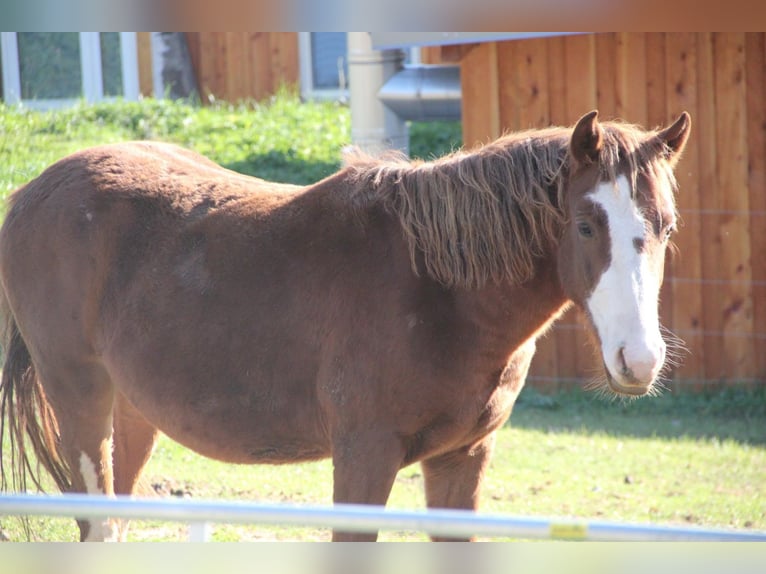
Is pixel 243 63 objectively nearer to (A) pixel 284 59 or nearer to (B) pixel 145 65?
(A) pixel 284 59

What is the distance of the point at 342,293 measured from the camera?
3.03 metres

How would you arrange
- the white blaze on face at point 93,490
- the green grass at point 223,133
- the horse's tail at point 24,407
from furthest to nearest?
1. the green grass at point 223,133
2. the horse's tail at point 24,407
3. the white blaze on face at point 93,490

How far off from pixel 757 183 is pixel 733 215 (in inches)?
10.7

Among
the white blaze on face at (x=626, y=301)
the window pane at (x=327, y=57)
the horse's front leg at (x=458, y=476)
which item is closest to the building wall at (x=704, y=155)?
the horse's front leg at (x=458, y=476)

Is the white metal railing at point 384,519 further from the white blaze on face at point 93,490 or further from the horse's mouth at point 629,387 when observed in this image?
the white blaze on face at point 93,490

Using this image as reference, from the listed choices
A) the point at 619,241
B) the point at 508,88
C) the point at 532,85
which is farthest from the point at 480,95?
the point at 619,241

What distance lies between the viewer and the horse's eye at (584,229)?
106 inches

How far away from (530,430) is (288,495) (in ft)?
6.24

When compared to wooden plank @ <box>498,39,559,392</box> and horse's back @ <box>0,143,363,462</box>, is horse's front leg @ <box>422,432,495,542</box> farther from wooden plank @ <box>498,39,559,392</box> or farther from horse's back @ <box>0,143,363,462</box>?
wooden plank @ <box>498,39,559,392</box>

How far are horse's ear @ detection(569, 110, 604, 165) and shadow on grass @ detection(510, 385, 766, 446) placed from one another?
371 centimetres

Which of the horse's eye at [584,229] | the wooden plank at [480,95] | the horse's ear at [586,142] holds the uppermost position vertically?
the wooden plank at [480,95]

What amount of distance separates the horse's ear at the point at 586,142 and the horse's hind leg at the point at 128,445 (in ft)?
7.19

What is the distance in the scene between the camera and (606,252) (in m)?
2.63
